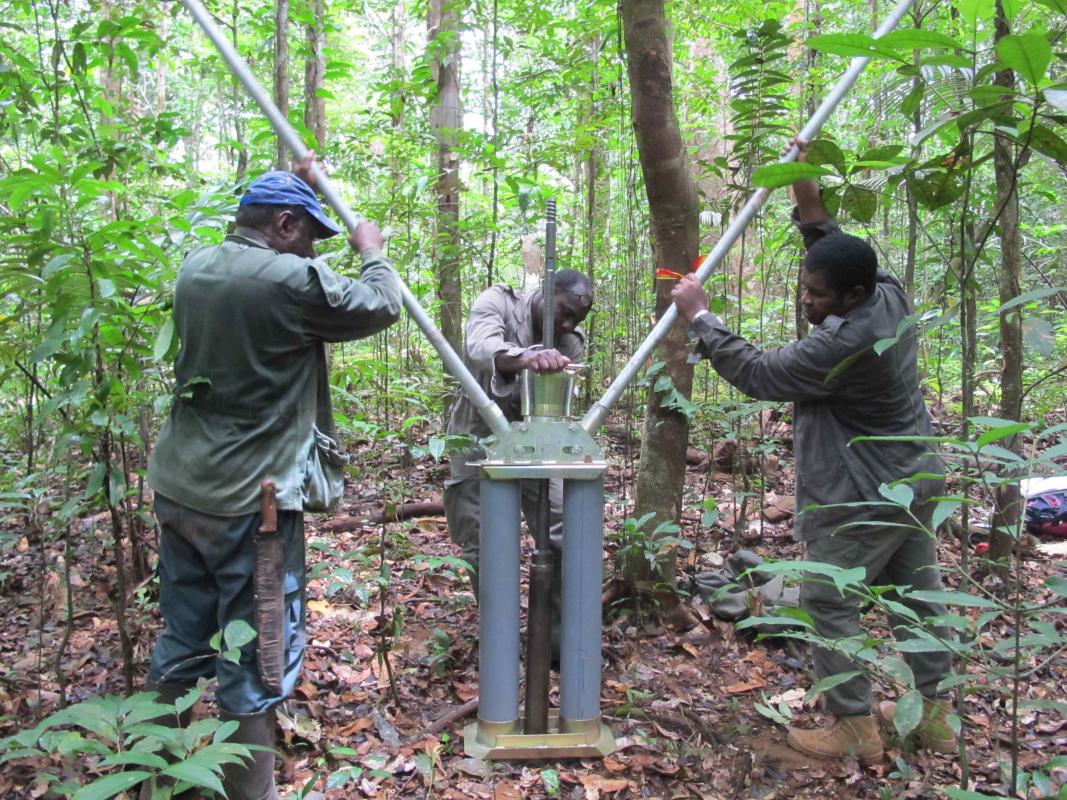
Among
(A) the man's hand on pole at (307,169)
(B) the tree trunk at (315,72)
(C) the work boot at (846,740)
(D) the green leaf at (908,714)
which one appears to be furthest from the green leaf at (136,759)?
(B) the tree trunk at (315,72)

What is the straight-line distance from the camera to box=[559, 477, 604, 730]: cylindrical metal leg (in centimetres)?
288

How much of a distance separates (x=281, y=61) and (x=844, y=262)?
12.4 ft

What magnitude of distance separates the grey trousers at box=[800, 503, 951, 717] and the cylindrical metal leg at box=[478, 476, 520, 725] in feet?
3.71

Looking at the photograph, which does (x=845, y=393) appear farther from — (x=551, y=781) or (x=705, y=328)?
(x=551, y=781)

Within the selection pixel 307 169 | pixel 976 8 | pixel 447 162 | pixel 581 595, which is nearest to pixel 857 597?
pixel 581 595

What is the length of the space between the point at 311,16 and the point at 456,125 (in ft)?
7.53

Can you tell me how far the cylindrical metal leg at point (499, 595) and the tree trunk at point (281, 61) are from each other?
2.98 metres

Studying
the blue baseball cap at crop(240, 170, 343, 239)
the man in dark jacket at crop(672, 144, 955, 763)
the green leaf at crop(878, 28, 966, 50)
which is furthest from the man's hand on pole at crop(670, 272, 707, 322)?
the green leaf at crop(878, 28, 966, 50)

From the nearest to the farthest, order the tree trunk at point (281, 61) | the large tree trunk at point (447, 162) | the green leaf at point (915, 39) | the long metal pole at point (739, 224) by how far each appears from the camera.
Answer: the green leaf at point (915, 39), the long metal pole at point (739, 224), the tree trunk at point (281, 61), the large tree trunk at point (447, 162)

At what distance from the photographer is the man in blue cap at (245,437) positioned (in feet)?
7.90

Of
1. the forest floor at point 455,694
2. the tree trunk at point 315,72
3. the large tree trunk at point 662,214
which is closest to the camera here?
the forest floor at point 455,694

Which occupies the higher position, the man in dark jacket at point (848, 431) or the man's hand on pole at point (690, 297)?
the man's hand on pole at point (690, 297)

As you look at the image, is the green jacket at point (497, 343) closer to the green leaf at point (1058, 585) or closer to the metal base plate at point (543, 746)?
the metal base plate at point (543, 746)

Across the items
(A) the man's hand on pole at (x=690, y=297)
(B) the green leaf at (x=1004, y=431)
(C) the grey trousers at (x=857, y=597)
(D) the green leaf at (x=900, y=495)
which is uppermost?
(A) the man's hand on pole at (x=690, y=297)
